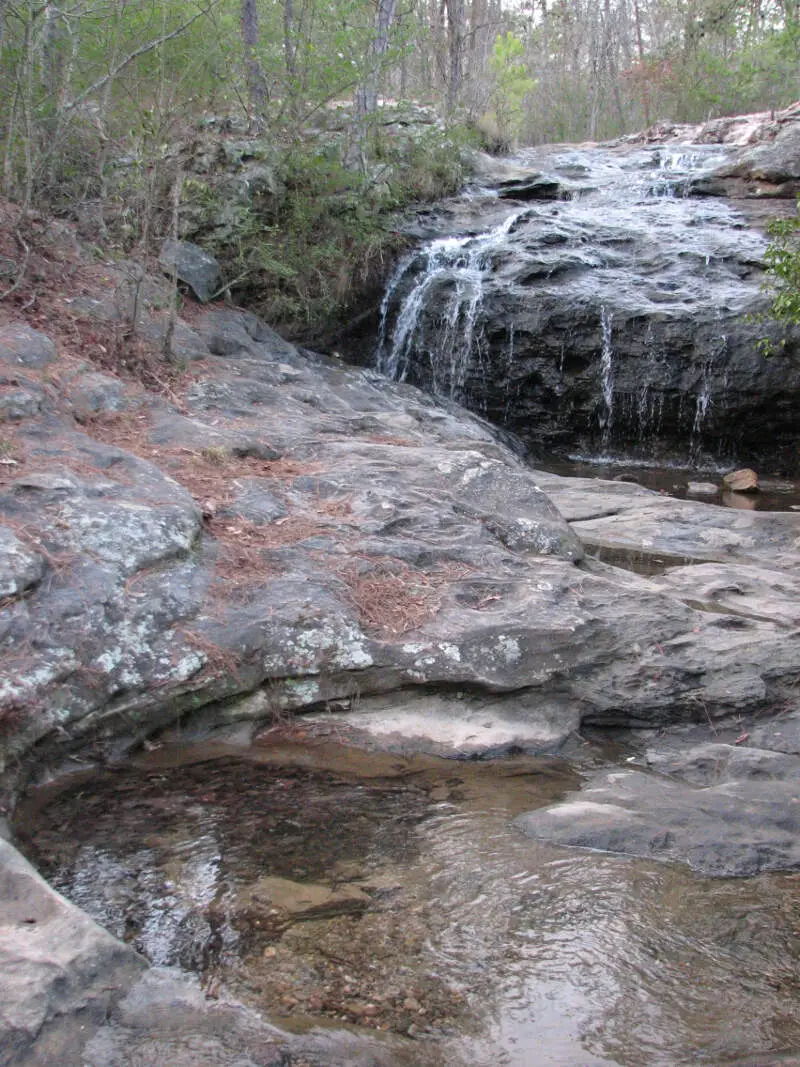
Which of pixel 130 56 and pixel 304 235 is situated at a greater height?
pixel 130 56

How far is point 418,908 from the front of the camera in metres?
2.96

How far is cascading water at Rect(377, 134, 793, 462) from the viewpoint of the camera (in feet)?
37.1

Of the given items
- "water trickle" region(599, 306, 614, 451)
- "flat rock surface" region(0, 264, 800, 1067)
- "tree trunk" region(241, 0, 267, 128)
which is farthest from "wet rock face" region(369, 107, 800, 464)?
"flat rock surface" region(0, 264, 800, 1067)

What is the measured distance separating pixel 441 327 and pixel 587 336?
1.78 metres

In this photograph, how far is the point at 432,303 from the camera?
1175 cm

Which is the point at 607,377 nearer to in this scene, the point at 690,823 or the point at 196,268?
the point at 196,268

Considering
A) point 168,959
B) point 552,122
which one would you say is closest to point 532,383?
point 168,959

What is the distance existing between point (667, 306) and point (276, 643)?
8861 mm

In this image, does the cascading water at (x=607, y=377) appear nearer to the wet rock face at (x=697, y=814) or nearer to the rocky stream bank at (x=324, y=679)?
the rocky stream bank at (x=324, y=679)

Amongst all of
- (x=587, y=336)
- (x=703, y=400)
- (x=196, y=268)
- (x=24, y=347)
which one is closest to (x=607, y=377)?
(x=587, y=336)

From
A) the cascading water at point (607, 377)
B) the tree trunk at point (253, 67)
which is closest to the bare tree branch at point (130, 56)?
the tree trunk at point (253, 67)

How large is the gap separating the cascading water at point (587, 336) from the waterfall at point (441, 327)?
1cm

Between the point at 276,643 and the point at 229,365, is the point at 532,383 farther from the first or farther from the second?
the point at 276,643

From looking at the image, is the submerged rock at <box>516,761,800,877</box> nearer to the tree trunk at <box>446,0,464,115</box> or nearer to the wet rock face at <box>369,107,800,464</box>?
the wet rock face at <box>369,107,800,464</box>
